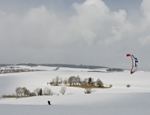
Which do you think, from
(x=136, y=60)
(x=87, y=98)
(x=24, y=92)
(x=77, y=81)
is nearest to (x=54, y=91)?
(x=24, y=92)

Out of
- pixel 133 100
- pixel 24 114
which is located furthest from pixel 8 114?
pixel 133 100

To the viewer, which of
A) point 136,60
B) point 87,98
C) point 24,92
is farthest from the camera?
point 24,92

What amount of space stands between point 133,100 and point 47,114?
48.6 ft

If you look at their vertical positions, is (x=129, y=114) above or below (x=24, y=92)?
above

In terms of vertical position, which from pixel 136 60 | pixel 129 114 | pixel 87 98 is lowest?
pixel 87 98

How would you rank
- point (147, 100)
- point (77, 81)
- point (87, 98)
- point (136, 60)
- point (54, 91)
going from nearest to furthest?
point (136, 60), point (147, 100), point (87, 98), point (54, 91), point (77, 81)

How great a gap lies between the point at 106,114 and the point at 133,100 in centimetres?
1113

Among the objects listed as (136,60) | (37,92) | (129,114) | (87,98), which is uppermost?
(136,60)

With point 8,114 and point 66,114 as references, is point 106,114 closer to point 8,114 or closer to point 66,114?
point 66,114

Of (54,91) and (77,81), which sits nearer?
(54,91)

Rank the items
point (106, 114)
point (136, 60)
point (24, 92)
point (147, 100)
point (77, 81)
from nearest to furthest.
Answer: point (106, 114), point (136, 60), point (147, 100), point (24, 92), point (77, 81)

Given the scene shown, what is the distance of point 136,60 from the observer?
19141mm

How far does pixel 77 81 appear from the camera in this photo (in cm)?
7231

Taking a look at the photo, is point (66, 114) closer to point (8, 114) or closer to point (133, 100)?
point (8, 114)
